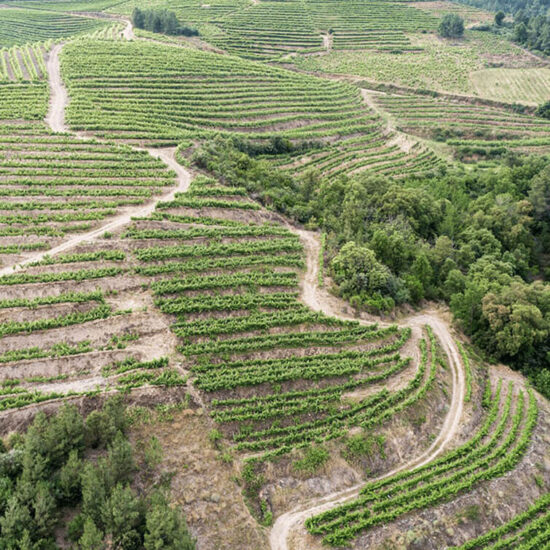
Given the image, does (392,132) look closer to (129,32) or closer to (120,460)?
(129,32)

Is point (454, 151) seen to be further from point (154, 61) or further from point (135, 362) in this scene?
point (135, 362)

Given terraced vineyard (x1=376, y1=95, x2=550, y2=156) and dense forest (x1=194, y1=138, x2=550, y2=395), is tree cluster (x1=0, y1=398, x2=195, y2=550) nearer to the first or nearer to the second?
dense forest (x1=194, y1=138, x2=550, y2=395)

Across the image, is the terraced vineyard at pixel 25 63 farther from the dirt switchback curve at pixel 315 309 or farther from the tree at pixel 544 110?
the tree at pixel 544 110

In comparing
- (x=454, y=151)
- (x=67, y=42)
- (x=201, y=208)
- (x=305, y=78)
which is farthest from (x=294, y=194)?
(x=67, y=42)

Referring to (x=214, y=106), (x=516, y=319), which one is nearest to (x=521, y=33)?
(x=214, y=106)

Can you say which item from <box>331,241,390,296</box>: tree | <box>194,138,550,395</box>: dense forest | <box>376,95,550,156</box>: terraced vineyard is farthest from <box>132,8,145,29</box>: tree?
<box>331,241,390,296</box>: tree
